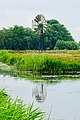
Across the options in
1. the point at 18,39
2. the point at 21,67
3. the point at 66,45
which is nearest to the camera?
the point at 21,67

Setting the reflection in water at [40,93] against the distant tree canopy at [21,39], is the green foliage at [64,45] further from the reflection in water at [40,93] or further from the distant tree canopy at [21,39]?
the reflection in water at [40,93]

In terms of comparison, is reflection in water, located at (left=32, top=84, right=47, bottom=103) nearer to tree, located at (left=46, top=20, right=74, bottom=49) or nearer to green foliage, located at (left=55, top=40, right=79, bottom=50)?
green foliage, located at (left=55, top=40, right=79, bottom=50)

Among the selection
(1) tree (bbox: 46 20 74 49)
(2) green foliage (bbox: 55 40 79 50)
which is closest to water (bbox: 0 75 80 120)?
(2) green foliage (bbox: 55 40 79 50)

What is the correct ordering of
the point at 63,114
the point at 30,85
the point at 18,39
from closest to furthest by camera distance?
the point at 63,114 → the point at 30,85 → the point at 18,39

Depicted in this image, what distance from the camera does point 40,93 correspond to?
11547 mm

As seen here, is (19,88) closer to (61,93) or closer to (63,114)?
(61,93)

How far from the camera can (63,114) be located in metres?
8.13

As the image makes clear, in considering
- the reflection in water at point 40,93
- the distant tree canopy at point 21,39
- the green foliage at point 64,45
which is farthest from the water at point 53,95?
the green foliage at point 64,45

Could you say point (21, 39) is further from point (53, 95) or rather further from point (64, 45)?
point (53, 95)

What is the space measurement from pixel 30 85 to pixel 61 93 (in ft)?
7.23

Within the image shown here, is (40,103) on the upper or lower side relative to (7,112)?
lower

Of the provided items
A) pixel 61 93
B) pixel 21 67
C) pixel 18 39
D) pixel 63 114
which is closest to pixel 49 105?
pixel 63 114

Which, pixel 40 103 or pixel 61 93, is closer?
pixel 40 103

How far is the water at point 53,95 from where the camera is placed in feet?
27.5
